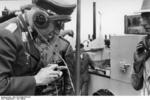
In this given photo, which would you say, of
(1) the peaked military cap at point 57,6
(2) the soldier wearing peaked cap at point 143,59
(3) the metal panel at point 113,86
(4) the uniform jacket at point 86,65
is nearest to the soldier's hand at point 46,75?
(1) the peaked military cap at point 57,6

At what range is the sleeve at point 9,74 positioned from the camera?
822 mm

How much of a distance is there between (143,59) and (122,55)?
2.13 ft

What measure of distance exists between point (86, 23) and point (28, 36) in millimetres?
2191

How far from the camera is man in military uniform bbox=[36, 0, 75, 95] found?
1.03 m

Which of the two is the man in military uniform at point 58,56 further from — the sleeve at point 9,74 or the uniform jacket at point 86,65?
the uniform jacket at point 86,65

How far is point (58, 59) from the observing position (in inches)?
42.6

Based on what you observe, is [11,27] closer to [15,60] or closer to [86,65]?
[15,60]

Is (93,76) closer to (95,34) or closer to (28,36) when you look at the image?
(95,34)

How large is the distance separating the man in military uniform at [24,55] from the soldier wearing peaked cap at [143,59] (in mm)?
609

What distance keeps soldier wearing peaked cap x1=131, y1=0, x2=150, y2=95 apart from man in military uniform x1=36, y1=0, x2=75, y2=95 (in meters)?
0.47

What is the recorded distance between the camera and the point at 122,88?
7.11 ft

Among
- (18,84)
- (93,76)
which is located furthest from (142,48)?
(93,76)

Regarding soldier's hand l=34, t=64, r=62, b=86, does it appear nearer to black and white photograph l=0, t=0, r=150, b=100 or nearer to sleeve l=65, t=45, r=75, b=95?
black and white photograph l=0, t=0, r=150, b=100

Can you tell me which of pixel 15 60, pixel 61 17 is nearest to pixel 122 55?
pixel 61 17
